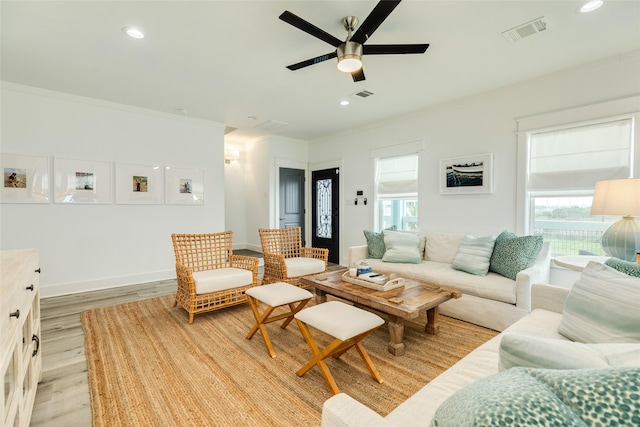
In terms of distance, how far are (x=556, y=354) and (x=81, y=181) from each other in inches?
200

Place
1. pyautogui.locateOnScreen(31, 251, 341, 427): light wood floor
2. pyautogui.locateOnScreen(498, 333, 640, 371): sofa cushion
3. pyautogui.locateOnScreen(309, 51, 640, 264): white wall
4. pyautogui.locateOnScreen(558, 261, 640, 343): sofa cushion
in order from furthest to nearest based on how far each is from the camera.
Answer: pyautogui.locateOnScreen(309, 51, 640, 264): white wall, pyautogui.locateOnScreen(31, 251, 341, 427): light wood floor, pyautogui.locateOnScreen(558, 261, 640, 343): sofa cushion, pyautogui.locateOnScreen(498, 333, 640, 371): sofa cushion

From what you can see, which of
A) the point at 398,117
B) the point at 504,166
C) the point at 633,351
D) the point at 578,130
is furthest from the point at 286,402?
the point at 398,117

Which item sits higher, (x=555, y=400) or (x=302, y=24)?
(x=302, y=24)

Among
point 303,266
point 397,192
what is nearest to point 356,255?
point 303,266

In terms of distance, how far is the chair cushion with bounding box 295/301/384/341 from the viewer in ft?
5.72

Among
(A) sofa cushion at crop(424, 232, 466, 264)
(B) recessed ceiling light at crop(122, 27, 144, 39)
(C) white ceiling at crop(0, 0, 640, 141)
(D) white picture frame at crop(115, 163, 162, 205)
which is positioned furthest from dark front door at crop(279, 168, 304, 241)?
(B) recessed ceiling light at crop(122, 27, 144, 39)

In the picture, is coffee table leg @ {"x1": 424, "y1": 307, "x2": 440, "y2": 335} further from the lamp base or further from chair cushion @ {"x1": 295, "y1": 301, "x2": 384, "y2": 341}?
the lamp base

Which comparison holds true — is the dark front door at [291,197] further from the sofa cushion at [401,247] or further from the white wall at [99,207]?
the sofa cushion at [401,247]

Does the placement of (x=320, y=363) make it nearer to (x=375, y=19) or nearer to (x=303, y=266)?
(x=303, y=266)

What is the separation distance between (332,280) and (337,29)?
227 cm

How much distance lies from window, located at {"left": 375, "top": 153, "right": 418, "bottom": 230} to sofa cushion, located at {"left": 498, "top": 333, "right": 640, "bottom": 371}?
391cm

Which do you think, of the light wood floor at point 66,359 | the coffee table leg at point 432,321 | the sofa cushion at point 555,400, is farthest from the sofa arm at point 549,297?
the light wood floor at point 66,359

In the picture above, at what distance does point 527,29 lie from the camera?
2.43 meters

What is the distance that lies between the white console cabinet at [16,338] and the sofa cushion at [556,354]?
1541 mm
